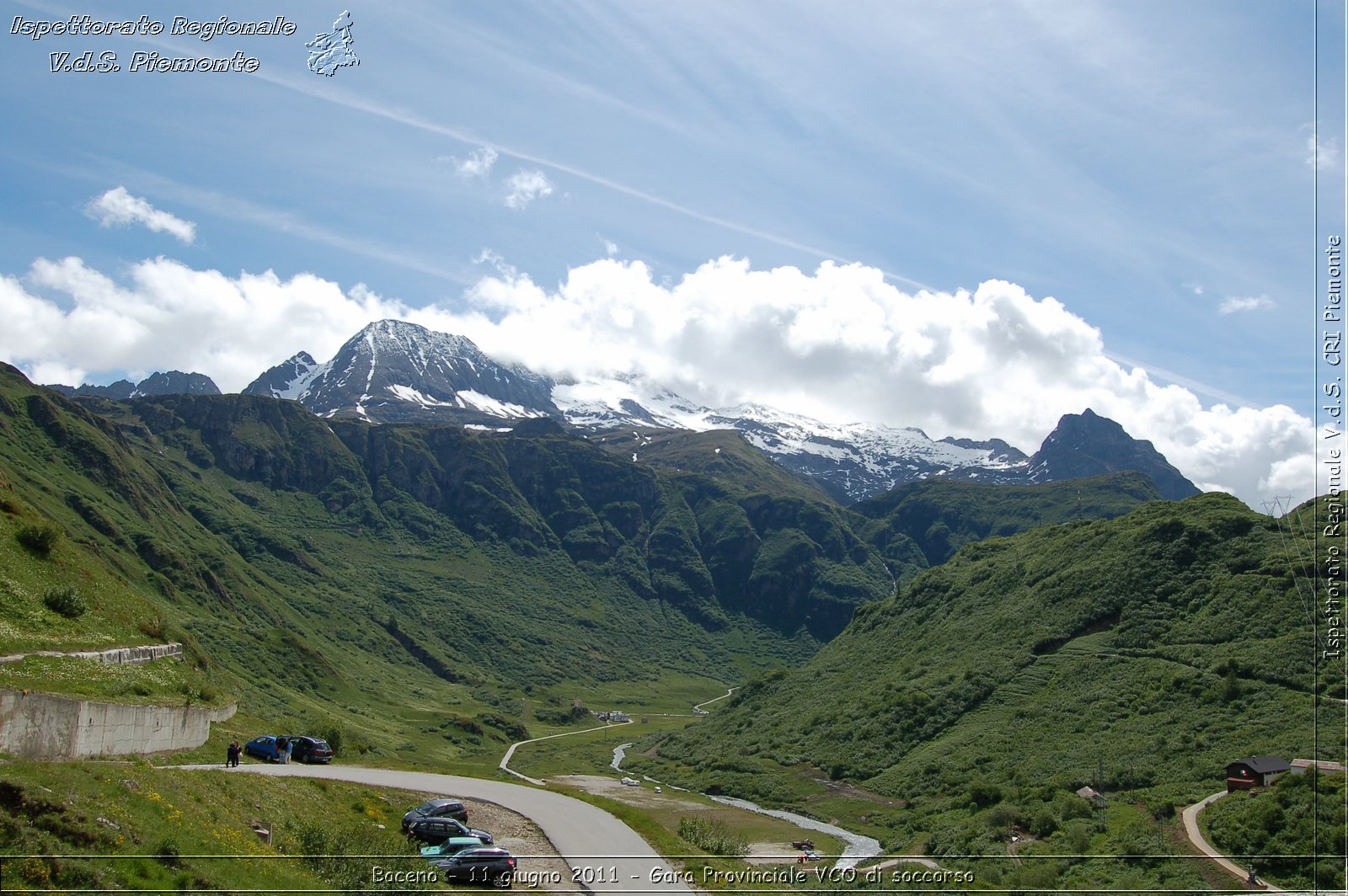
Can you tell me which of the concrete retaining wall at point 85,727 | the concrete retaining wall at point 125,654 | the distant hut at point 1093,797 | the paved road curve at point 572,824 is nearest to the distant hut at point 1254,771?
the distant hut at point 1093,797

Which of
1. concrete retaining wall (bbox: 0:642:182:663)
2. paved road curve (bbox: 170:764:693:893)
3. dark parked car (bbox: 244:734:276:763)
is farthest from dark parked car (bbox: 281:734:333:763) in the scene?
concrete retaining wall (bbox: 0:642:182:663)

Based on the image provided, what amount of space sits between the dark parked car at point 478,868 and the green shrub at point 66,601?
104ft

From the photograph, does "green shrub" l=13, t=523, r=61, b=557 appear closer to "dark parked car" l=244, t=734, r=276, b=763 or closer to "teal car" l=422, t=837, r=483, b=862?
"dark parked car" l=244, t=734, r=276, b=763

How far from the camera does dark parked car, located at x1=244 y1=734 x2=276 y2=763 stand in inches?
1984

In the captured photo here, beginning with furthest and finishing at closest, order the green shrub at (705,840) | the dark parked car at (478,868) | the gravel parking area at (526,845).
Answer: the green shrub at (705,840)
the gravel parking area at (526,845)
the dark parked car at (478,868)

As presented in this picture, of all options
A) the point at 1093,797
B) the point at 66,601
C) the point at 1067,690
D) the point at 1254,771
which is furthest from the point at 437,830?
the point at 1067,690

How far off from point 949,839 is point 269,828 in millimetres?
50507

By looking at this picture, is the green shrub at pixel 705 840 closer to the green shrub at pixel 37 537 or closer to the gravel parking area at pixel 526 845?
the gravel parking area at pixel 526 845

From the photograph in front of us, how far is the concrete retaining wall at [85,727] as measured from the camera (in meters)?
29.2

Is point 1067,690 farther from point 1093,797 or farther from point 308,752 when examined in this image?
point 308,752

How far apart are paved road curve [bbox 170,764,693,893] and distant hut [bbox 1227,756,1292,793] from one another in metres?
41.0

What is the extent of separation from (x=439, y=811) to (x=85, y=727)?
14131 mm

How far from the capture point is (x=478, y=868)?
31.8 m

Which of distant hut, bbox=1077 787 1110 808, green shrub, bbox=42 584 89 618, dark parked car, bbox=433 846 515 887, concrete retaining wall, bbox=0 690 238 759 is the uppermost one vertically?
green shrub, bbox=42 584 89 618
